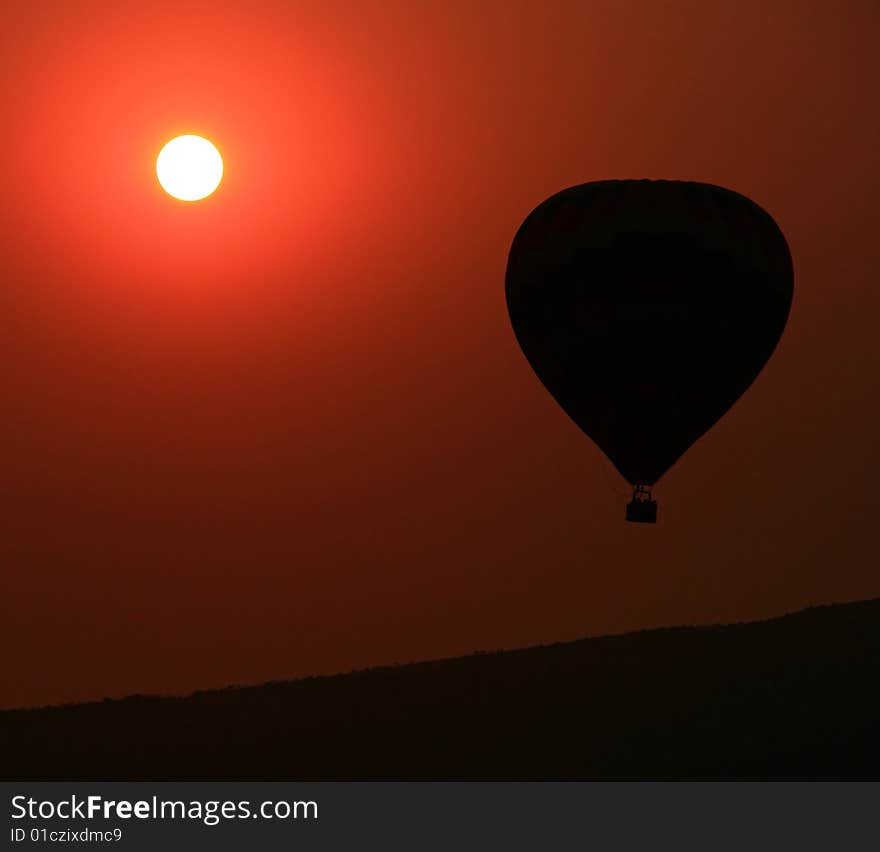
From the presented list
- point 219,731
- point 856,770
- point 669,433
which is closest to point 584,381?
point 669,433

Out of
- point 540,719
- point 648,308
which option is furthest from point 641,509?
point 540,719

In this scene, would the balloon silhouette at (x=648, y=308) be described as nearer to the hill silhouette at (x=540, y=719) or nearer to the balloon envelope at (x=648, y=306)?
the balloon envelope at (x=648, y=306)

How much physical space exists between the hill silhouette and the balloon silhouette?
8.03 metres

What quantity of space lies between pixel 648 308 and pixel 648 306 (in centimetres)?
2

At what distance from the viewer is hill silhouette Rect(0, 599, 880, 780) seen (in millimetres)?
22672

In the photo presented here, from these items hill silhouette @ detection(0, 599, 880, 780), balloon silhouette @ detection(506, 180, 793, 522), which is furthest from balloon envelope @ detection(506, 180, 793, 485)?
hill silhouette @ detection(0, 599, 880, 780)

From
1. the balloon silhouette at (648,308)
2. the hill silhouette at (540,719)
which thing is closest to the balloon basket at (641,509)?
the balloon silhouette at (648,308)

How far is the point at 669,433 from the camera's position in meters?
15.7

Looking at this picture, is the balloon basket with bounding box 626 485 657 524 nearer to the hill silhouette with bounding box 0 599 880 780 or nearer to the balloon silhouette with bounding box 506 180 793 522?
the balloon silhouette with bounding box 506 180 793 522

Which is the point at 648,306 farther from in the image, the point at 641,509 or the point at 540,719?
the point at 540,719

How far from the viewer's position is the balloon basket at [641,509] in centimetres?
1547

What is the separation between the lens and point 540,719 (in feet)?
81.8

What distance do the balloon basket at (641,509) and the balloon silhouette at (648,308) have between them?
15 millimetres

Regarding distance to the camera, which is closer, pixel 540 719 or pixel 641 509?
pixel 641 509
